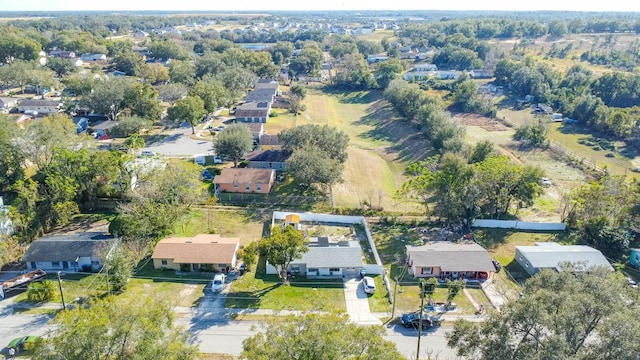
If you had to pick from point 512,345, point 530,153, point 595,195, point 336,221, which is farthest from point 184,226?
point 530,153

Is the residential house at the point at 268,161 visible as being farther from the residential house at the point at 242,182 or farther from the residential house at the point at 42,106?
the residential house at the point at 42,106

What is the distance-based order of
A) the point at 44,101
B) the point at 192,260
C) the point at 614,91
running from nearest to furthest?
the point at 192,260
the point at 44,101
the point at 614,91

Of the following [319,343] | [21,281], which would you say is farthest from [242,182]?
[319,343]

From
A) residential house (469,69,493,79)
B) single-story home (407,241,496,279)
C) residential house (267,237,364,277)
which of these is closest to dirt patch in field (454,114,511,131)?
residential house (469,69,493,79)

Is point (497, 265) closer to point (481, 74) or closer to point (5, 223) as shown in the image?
point (5, 223)

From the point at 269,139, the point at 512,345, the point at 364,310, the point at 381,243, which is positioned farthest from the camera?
the point at 269,139

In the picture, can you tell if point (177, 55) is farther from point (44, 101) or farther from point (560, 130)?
point (560, 130)
